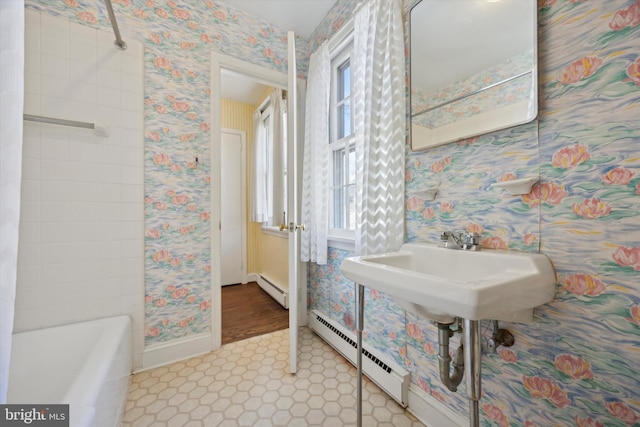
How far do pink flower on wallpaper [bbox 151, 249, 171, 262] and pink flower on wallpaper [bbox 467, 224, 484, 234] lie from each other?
5.87 ft

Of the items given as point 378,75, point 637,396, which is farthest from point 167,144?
point 637,396

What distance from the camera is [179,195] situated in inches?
67.1

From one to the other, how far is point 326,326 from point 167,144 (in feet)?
5.68

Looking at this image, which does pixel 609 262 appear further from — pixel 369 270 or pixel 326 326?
pixel 326 326

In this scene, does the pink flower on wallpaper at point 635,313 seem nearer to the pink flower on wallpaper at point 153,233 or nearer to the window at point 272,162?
the window at point 272,162

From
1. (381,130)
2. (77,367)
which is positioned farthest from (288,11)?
(77,367)

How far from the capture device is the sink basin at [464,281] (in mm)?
586

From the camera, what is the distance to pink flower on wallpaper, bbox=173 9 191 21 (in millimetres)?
1670

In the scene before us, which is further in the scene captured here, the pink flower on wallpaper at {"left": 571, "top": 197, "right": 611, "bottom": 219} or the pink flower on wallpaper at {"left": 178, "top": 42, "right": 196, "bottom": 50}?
the pink flower on wallpaper at {"left": 178, "top": 42, "right": 196, "bottom": 50}

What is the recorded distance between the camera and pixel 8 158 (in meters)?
0.44

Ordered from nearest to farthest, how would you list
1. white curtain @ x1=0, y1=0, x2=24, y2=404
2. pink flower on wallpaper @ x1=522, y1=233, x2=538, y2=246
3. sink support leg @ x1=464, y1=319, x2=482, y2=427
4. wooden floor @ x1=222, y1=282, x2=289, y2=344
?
1. white curtain @ x1=0, y1=0, x2=24, y2=404
2. sink support leg @ x1=464, y1=319, x2=482, y2=427
3. pink flower on wallpaper @ x1=522, y1=233, x2=538, y2=246
4. wooden floor @ x1=222, y1=282, x2=289, y2=344

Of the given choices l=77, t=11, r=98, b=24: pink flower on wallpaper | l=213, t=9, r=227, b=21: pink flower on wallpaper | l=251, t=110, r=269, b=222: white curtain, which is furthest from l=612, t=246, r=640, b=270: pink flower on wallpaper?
l=251, t=110, r=269, b=222: white curtain

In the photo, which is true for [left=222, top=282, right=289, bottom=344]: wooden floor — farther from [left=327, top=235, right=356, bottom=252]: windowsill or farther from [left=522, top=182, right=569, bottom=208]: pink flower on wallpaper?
[left=522, top=182, right=569, bottom=208]: pink flower on wallpaper

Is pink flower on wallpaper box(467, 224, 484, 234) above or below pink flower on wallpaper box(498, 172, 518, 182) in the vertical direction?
below
